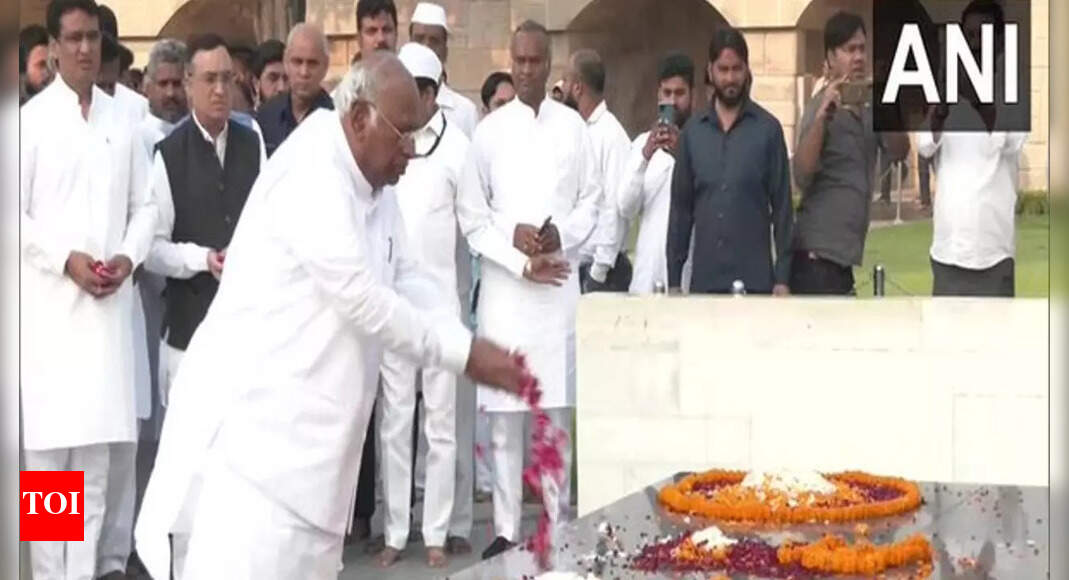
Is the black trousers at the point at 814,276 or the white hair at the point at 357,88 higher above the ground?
the white hair at the point at 357,88

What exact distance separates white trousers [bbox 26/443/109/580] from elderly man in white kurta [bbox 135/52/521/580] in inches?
98.7

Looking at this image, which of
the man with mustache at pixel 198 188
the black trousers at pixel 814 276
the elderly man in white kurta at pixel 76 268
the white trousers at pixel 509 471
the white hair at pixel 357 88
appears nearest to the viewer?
the white hair at pixel 357 88

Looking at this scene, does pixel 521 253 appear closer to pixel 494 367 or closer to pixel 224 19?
pixel 494 367

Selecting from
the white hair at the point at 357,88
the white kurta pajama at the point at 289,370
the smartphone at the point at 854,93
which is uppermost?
the smartphone at the point at 854,93

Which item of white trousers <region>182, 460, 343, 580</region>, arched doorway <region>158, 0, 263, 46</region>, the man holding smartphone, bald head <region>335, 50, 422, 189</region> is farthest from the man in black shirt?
arched doorway <region>158, 0, 263, 46</region>

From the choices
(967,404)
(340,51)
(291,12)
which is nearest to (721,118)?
(967,404)

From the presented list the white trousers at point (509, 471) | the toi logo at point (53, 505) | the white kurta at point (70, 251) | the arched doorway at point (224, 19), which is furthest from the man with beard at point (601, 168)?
the arched doorway at point (224, 19)

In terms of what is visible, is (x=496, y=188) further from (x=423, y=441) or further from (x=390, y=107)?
(x=390, y=107)

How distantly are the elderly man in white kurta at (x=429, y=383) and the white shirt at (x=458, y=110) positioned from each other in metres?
0.54

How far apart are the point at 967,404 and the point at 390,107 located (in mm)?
3865

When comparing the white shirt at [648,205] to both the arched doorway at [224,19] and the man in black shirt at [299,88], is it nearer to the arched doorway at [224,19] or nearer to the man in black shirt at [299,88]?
the man in black shirt at [299,88]

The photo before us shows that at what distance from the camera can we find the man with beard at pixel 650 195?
9669mm

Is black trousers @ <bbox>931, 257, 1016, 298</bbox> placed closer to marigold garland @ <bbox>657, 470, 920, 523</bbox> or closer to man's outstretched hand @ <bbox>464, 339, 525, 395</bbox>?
marigold garland @ <bbox>657, 470, 920, 523</bbox>

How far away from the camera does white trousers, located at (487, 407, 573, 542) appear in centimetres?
920
